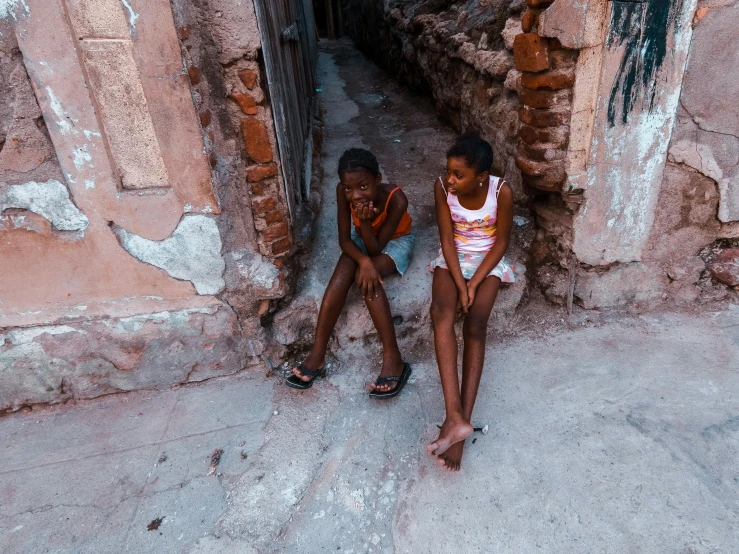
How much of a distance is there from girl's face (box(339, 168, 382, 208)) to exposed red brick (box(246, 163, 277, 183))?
0.31m

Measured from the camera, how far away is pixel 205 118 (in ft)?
6.34

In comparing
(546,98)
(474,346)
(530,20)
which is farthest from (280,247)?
(530,20)

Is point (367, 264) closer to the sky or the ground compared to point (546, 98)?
closer to the ground

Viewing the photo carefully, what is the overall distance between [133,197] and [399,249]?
1218mm

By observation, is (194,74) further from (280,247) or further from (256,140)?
(280,247)

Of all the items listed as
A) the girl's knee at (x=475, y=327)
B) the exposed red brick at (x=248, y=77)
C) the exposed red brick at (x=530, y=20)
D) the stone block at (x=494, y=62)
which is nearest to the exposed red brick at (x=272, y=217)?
the exposed red brick at (x=248, y=77)

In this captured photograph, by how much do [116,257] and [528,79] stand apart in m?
2.01

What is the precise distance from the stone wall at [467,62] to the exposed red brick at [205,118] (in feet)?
5.21

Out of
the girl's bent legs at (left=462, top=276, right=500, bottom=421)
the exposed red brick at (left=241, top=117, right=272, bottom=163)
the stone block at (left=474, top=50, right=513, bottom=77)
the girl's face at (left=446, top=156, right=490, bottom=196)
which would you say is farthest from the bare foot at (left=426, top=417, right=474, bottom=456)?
the stone block at (left=474, top=50, right=513, bottom=77)

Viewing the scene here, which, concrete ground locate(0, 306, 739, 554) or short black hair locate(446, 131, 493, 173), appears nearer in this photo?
concrete ground locate(0, 306, 739, 554)

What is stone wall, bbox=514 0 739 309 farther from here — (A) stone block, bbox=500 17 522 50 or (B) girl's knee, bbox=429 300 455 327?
(B) girl's knee, bbox=429 300 455 327

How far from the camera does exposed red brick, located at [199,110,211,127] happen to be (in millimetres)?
1911

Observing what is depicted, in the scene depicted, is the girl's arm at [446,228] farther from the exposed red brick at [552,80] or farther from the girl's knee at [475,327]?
the exposed red brick at [552,80]

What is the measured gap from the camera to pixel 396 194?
229cm
